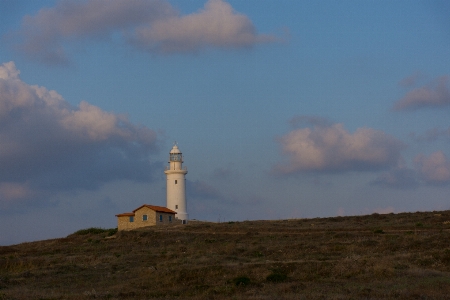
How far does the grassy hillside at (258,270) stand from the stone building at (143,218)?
15.2 m

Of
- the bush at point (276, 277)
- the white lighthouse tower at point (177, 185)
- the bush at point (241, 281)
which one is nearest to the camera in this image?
the bush at point (241, 281)

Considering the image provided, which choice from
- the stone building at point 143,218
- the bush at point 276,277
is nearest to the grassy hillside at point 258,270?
the bush at point 276,277

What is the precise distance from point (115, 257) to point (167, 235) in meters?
14.4

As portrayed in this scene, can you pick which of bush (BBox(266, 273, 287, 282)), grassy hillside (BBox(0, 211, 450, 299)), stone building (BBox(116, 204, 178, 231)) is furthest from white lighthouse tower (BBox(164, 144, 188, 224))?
bush (BBox(266, 273, 287, 282))

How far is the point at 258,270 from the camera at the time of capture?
26.4 m

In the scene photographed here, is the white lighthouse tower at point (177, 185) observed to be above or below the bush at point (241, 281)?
above

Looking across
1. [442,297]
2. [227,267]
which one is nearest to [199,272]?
[227,267]

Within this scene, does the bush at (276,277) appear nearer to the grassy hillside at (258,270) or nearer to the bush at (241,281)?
the grassy hillside at (258,270)

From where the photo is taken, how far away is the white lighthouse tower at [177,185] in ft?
239

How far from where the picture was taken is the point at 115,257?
3978 cm

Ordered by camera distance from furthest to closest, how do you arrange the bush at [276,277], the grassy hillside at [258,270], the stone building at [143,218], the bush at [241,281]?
the stone building at [143,218], the bush at [276,277], the bush at [241,281], the grassy hillside at [258,270]

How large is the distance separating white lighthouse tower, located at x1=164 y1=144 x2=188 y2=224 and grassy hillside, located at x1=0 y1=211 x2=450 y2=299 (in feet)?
77.1

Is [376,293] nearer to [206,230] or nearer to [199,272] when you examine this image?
[199,272]

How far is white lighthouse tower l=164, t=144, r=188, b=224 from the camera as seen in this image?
72.8 m
